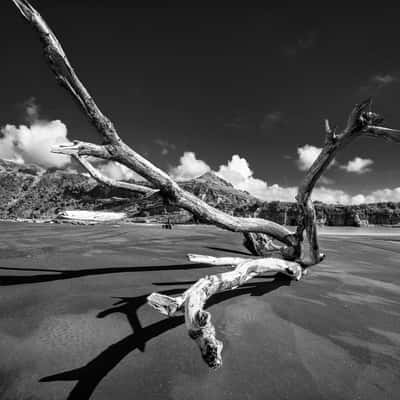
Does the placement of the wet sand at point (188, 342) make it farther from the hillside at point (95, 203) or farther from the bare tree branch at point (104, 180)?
the bare tree branch at point (104, 180)

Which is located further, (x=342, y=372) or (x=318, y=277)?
(x=318, y=277)

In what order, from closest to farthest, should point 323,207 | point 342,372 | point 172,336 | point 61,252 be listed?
point 342,372, point 172,336, point 61,252, point 323,207

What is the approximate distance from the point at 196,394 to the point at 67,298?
7.50ft

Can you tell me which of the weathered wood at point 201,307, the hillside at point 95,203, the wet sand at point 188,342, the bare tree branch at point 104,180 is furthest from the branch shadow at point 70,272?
the weathered wood at point 201,307

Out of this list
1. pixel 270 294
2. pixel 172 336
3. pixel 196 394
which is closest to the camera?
pixel 196 394

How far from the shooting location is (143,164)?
9.30 feet

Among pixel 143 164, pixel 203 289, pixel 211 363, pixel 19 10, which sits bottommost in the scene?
pixel 211 363

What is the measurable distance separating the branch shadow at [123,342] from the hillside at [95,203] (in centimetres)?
119

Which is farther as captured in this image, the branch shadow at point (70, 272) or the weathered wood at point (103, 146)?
the branch shadow at point (70, 272)

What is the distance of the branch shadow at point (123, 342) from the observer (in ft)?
4.98

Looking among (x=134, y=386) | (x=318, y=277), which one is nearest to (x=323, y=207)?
(x=318, y=277)

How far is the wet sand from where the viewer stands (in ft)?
4.95

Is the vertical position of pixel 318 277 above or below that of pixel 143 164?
below

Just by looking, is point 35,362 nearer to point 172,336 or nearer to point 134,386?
point 134,386
